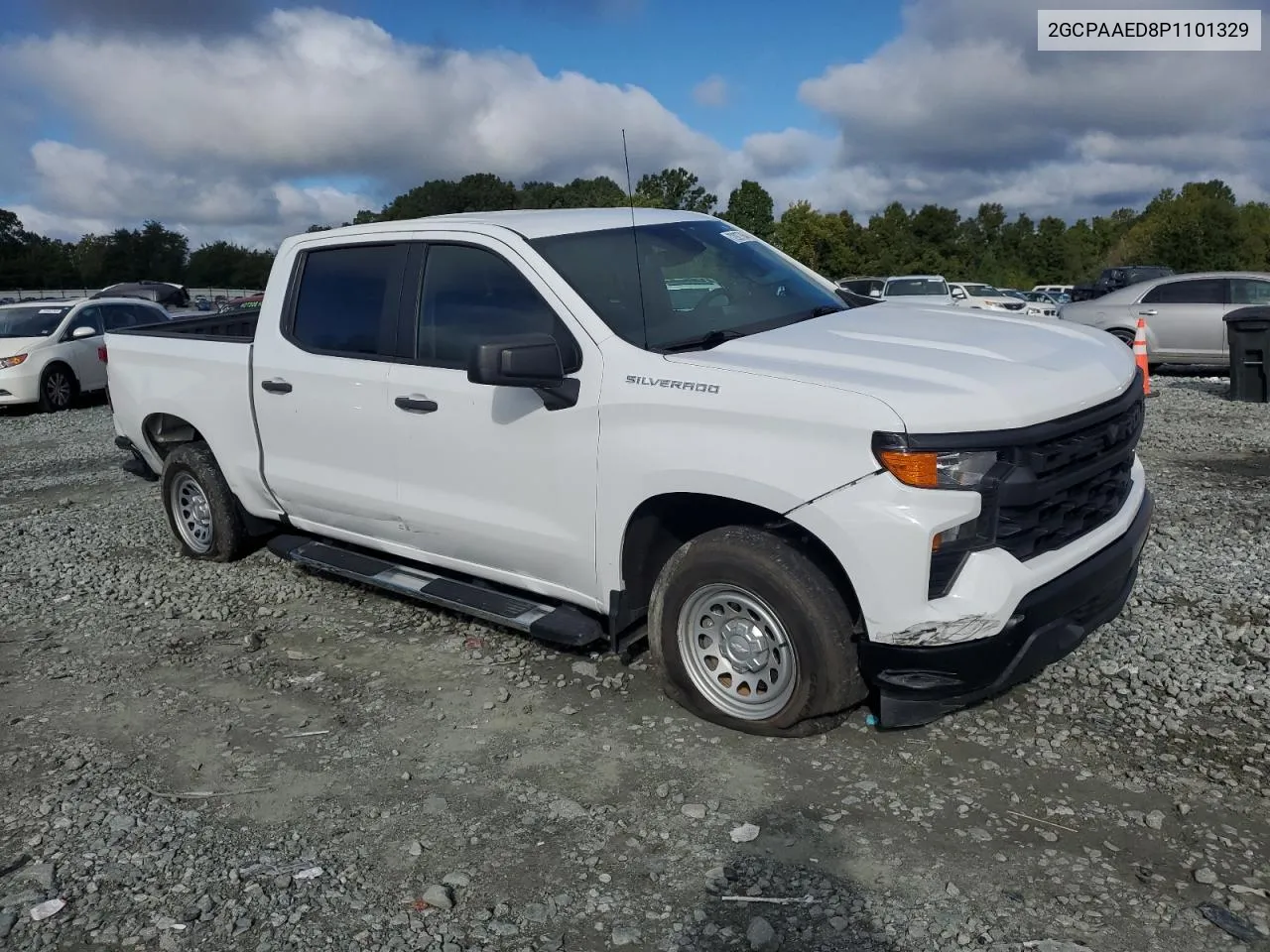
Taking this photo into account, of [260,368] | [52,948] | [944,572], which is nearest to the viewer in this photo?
[52,948]

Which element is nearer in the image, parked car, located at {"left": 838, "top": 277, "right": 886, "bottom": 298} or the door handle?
the door handle

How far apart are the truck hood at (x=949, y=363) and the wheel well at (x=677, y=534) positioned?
1.77ft

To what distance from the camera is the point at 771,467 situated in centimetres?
370

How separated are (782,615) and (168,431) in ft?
15.3

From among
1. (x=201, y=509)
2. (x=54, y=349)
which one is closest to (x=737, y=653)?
(x=201, y=509)

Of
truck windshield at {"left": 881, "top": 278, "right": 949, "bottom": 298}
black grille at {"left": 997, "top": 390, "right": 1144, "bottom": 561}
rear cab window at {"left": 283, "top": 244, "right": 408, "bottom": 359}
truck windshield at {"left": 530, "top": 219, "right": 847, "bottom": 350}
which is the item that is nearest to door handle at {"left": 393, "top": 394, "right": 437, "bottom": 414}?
rear cab window at {"left": 283, "top": 244, "right": 408, "bottom": 359}

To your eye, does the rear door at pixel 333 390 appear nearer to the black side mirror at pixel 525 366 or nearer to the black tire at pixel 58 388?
the black side mirror at pixel 525 366

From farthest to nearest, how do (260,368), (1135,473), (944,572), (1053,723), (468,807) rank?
(260,368), (1135,473), (1053,723), (468,807), (944,572)

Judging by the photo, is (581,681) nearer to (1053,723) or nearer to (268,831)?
(268,831)

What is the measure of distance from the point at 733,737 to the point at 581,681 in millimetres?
879

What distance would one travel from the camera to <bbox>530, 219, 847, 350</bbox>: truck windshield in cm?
443

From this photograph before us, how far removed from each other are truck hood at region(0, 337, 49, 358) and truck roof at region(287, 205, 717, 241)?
11.9 meters

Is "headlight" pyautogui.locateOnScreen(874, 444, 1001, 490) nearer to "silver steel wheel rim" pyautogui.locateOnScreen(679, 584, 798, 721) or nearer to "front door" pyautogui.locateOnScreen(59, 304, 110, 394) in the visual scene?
"silver steel wheel rim" pyautogui.locateOnScreen(679, 584, 798, 721)

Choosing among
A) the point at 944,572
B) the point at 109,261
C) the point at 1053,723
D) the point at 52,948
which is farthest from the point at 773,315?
the point at 109,261
